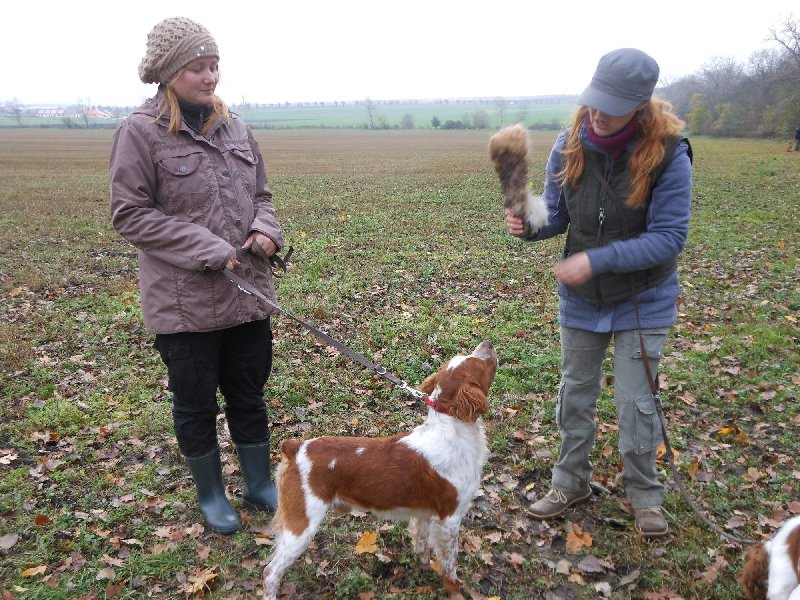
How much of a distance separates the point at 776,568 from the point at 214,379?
338 centimetres

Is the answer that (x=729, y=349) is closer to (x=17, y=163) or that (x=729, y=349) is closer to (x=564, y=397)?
(x=564, y=397)

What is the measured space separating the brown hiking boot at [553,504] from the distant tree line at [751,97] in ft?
188

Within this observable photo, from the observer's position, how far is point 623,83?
3.01 metres

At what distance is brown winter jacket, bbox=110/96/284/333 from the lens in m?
3.35

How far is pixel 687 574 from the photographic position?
3688 mm

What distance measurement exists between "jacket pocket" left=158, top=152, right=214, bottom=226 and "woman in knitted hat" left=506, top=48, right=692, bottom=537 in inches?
76.5

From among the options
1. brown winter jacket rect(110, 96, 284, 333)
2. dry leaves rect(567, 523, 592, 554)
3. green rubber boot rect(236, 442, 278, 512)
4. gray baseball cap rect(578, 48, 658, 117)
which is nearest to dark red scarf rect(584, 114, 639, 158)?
gray baseball cap rect(578, 48, 658, 117)

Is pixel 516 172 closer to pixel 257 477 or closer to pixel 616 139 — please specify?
pixel 616 139

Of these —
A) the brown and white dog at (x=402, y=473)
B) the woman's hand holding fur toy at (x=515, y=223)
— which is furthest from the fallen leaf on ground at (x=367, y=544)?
the woman's hand holding fur toy at (x=515, y=223)

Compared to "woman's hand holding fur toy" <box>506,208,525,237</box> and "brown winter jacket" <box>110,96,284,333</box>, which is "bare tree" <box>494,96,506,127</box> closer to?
"woman's hand holding fur toy" <box>506,208,525,237</box>

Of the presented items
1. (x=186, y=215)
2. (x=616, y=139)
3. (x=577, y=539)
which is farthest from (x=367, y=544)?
(x=616, y=139)

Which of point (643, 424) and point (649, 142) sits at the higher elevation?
point (649, 142)

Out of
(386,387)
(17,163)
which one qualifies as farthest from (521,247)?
(17,163)

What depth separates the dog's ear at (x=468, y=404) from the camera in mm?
3355
